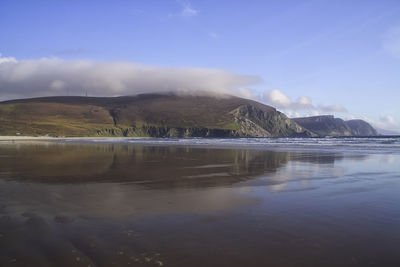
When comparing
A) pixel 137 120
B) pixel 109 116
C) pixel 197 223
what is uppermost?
pixel 109 116

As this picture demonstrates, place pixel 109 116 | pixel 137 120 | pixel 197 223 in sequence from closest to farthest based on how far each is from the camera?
pixel 197 223
pixel 137 120
pixel 109 116

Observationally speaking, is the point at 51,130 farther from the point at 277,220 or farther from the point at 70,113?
the point at 277,220

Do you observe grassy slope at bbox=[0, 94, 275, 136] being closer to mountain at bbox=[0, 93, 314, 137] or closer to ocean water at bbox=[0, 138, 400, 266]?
mountain at bbox=[0, 93, 314, 137]

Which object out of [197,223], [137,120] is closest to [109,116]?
[137,120]

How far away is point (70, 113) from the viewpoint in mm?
164375

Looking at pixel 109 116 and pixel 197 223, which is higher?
pixel 109 116

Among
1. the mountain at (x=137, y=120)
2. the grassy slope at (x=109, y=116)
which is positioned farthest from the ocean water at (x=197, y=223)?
the grassy slope at (x=109, y=116)

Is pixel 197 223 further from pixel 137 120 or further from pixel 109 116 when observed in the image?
pixel 109 116

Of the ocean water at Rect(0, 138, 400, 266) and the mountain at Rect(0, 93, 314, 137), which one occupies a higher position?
the mountain at Rect(0, 93, 314, 137)

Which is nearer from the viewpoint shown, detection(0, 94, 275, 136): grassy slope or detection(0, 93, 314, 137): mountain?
detection(0, 93, 314, 137): mountain

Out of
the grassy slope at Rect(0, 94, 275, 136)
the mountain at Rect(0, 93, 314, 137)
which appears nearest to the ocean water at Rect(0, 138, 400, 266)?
the mountain at Rect(0, 93, 314, 137)

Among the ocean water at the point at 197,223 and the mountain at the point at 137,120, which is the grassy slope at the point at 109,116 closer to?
the mountain at the point at 137,120

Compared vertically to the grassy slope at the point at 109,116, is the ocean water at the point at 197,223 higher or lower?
lower

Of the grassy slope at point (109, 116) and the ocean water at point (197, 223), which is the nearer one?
the ocean water at point (197, 223)
